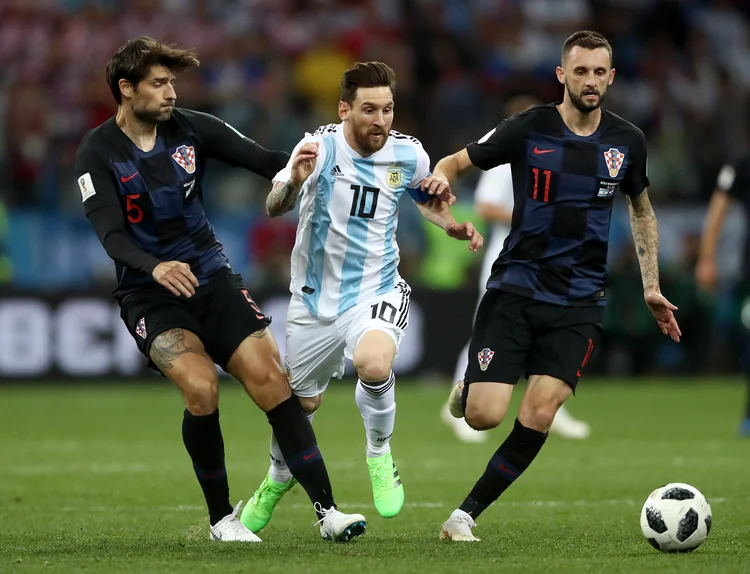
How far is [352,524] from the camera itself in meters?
→ 6.41

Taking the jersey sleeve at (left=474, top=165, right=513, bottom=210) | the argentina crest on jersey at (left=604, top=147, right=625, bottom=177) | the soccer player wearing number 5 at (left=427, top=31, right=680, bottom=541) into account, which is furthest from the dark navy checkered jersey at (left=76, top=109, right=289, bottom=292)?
the jersey sleeve at (left=474, top=165, right=513, bottom=210)

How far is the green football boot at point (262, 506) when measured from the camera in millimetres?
6953

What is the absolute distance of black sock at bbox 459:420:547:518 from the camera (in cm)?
661

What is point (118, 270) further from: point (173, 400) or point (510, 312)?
point (173, 400)

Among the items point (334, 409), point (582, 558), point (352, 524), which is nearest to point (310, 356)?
point (352, 524)

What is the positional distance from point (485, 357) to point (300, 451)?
3.41 feet

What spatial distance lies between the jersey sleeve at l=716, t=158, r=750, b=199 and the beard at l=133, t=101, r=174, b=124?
19.9 ft

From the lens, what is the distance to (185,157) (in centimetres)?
670

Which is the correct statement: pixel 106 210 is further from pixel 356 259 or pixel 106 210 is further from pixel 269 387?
pixel 356 259

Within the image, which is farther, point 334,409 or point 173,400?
point 173,400

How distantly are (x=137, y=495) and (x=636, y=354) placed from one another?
10.4 metres

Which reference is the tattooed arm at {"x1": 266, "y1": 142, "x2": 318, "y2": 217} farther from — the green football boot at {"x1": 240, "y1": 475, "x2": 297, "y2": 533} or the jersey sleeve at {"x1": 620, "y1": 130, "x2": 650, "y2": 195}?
the jersey sleeve at {"x1": 620, "y1": 130, "x2": 650, "y2": 195}

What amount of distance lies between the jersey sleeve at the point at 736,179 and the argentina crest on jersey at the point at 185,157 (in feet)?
19.3

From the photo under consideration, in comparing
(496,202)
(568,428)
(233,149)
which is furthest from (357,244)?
(568,428)
